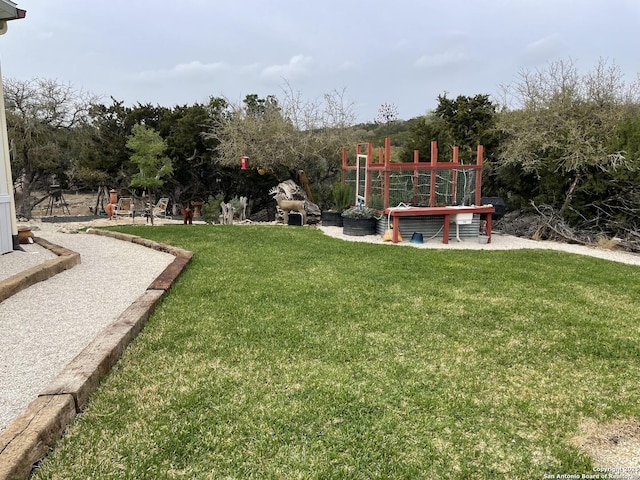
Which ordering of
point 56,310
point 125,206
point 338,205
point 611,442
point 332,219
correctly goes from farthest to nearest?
1. point 125,206
2. point 338,205
3. point 332,219
4. point 56,310
5. point 611,442

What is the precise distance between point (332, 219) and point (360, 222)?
80.5 inches

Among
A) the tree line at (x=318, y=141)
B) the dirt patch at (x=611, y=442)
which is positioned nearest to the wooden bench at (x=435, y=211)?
the tree line at (x=318, y=141)

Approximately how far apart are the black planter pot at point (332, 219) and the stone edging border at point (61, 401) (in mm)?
7688

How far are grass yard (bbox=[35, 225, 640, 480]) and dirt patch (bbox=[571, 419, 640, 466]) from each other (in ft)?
0.17

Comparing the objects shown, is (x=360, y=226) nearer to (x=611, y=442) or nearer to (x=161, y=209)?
(x=611, y=442)

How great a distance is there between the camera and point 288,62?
1753cm

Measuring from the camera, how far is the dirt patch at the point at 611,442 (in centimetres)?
189

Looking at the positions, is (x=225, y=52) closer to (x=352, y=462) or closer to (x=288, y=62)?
(x=288, y=62)

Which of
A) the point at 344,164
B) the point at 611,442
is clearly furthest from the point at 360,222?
the point at 611,442

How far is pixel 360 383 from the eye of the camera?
2.51 m

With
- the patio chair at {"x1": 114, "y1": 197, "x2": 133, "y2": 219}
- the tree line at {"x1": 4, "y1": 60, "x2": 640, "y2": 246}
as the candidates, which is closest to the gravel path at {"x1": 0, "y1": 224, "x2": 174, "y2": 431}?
the tree line at {"x1": 4, "y1": 60, "x2": 640, "y2": 246}

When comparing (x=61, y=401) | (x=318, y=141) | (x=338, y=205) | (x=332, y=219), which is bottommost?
(x=61, y=401)

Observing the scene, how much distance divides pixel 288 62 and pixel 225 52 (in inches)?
102

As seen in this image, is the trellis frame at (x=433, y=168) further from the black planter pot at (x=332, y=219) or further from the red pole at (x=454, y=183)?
the black planter pot at (x=332, y=219)
